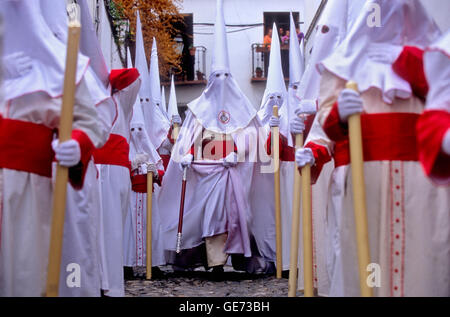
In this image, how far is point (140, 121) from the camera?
7.52 meters

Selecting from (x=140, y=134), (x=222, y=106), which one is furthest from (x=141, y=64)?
(x=222, y=106)

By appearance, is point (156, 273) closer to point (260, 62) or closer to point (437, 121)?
point (437, 121)

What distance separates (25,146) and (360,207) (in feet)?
5.36

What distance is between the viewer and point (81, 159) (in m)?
3.20

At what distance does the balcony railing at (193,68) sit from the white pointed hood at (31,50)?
18208mm

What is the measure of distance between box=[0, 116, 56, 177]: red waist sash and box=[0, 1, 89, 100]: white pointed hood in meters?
0.16

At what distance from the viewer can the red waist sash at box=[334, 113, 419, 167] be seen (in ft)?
10.6

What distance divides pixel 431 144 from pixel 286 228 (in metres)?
5.24

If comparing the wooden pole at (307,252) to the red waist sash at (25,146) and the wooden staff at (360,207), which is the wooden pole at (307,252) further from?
the red waist sash at (25,146)

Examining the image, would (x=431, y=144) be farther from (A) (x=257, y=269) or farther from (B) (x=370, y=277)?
(A) (x=257, y=269)

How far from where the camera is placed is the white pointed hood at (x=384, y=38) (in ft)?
11.1

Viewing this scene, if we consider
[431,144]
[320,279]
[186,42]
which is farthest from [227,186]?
[186,42]

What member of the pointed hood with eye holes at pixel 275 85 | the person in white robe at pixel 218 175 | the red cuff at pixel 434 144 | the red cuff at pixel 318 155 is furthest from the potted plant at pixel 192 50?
the red cuff at pixel 434 144

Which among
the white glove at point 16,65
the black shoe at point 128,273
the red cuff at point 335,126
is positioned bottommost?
the black shoe at point 128,273
